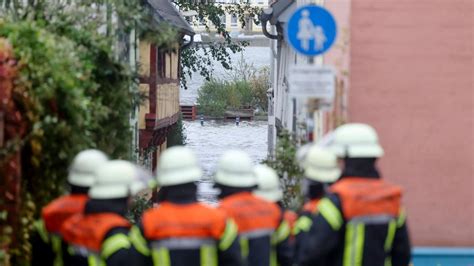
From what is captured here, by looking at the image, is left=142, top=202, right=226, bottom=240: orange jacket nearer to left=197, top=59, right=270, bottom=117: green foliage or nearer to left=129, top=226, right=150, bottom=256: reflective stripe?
left=129, top=226, right=150, bottom=256: reflective stripe

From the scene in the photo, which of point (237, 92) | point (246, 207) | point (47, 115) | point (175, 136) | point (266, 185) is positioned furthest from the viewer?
point (237, 92)

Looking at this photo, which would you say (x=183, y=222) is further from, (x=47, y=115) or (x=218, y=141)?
(x=218, y=141)

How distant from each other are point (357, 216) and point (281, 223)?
141 centimetres

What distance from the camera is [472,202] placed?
13.0m

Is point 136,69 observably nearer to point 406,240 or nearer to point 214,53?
point 406,240

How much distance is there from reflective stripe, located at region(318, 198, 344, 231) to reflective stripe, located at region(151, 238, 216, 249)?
2.70 ft

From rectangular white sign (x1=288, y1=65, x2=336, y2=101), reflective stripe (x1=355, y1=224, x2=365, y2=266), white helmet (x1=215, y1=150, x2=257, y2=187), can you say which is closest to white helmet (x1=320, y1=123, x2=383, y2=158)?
reflective stripe (x1=355, y1=224, x2=365, y2=266)

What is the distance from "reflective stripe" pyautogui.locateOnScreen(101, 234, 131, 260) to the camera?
23.7 feet

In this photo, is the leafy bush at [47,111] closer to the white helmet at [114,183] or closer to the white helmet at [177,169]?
the white helmet at [114,183]

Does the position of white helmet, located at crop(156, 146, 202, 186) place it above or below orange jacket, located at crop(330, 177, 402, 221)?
above

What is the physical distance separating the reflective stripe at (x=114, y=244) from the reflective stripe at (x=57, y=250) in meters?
0.91

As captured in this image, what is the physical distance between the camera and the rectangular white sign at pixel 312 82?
10484 mm

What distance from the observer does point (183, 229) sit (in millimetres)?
6957

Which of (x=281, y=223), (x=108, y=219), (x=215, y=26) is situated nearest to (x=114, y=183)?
(x=108, y=219)
